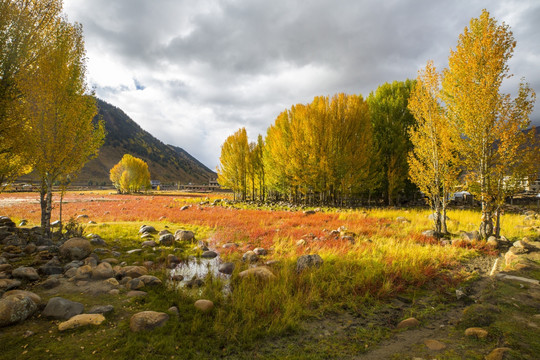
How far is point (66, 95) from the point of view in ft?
32.6

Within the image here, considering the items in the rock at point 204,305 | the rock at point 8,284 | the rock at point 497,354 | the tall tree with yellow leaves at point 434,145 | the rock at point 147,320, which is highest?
the tall tree with yellow leaves at point 434,145

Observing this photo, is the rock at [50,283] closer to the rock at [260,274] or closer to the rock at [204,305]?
the rock at [204,305]

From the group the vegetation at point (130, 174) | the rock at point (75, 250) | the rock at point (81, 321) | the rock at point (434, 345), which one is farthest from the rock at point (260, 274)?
the vegetation at point (130, 174)

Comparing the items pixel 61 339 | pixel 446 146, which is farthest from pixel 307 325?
pixel 446 146

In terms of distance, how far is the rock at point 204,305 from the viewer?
14.6ft

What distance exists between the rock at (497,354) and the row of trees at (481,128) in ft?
28.3

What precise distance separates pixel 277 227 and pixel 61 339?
10.4 m

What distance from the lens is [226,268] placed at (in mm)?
7000

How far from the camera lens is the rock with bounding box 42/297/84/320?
3.89 metres

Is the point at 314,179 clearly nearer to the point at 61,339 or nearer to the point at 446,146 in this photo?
the point at 446,146

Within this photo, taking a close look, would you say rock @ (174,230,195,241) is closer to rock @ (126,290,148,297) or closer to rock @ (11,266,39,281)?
rock @ (11,266,39,281)

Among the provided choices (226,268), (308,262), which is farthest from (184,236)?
(308,262)

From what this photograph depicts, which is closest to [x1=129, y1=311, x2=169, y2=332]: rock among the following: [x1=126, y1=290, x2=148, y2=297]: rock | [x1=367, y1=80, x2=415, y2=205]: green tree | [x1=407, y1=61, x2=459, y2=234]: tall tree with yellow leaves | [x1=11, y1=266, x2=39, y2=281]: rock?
[x1=126, y1=290, x2=148, y2=297]: rock

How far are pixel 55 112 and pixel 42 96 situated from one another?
678mm
